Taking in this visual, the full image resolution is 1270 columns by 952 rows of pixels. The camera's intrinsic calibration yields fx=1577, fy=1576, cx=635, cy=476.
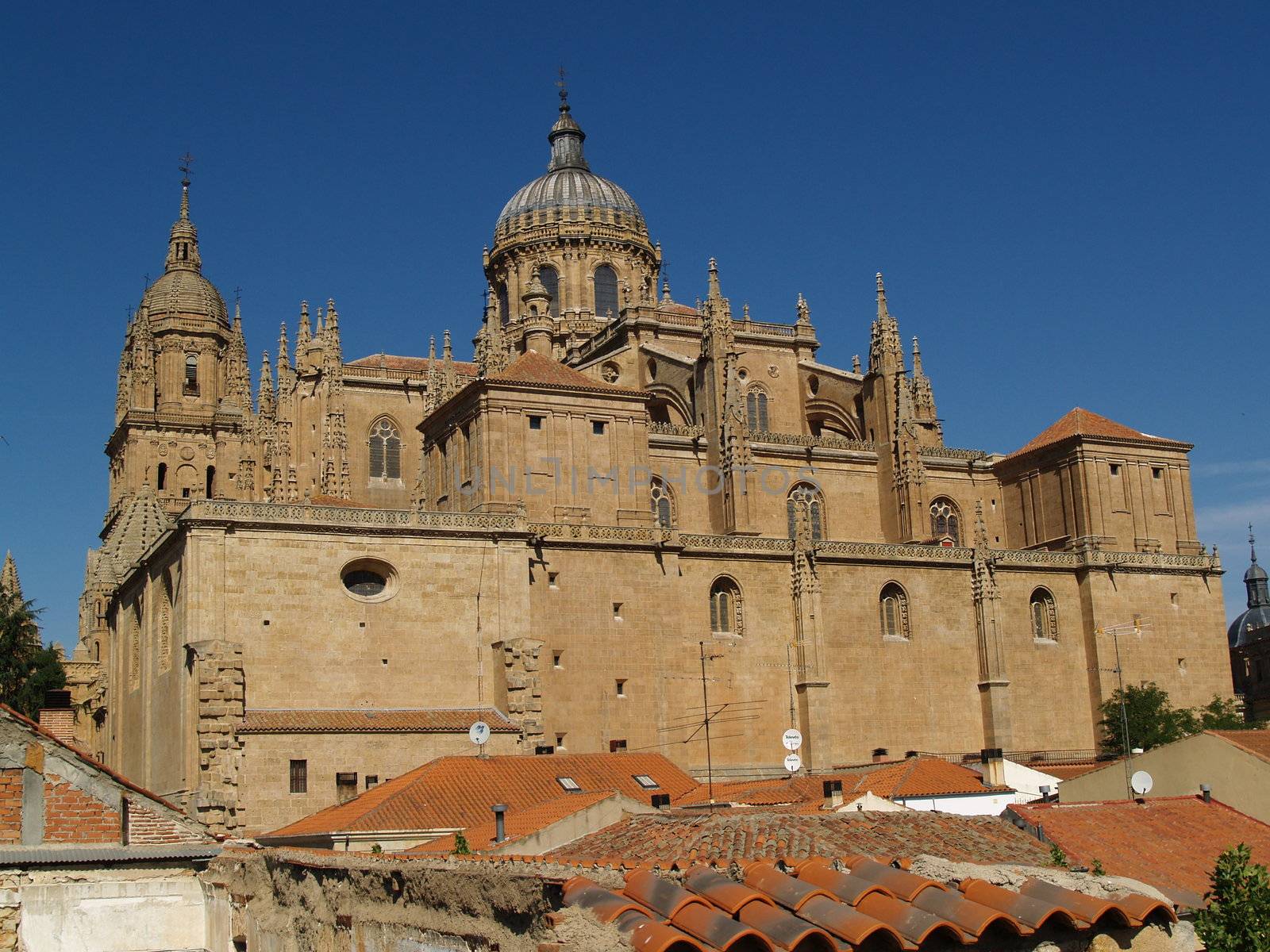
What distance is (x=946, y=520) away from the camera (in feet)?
197

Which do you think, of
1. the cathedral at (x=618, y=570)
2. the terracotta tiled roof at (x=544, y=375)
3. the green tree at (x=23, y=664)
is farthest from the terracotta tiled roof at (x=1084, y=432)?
the green tree at (x=23, y=664)

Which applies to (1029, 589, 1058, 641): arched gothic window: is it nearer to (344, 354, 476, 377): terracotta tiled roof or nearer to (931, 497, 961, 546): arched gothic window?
(931, 497, 961, 546): arched gothic window

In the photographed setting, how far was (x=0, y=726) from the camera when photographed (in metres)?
15.4

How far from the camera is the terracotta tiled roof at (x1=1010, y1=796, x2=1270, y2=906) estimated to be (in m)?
20.7

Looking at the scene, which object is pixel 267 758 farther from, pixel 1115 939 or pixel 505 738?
pixel 1115 939

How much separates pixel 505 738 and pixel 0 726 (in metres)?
26.8

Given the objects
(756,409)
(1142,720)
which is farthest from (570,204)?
(1142,720)

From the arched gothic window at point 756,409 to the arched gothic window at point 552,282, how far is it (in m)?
13.4

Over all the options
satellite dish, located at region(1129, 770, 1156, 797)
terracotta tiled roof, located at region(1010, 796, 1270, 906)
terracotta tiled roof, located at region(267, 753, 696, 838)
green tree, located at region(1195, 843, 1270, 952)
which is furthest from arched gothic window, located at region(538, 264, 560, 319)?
green tree, located at region(1195, 843, 1270, 952)

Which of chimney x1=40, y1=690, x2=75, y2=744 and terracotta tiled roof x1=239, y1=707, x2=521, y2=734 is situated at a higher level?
chimney x1=40, y1=690, x2=75, y2=744

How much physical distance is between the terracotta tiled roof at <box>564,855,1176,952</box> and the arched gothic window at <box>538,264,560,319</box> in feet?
193

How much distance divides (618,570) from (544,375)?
7.00 m

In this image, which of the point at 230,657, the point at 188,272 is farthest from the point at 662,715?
the point at 188,272

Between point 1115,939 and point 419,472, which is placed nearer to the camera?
point 1115,939
